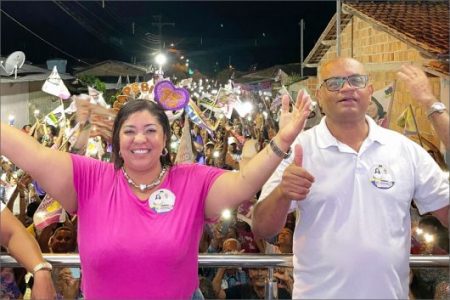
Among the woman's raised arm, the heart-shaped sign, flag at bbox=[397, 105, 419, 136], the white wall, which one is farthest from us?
the white wall

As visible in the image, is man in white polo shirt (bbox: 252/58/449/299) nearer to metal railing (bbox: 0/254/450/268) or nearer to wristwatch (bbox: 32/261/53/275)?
metal railing (bbox: 0/254/450/268)

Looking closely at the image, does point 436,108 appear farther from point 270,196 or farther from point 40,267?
point 40,267

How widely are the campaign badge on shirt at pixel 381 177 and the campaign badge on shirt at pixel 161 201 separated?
1.95 feet

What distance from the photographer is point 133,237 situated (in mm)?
1491

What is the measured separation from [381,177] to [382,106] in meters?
1.04

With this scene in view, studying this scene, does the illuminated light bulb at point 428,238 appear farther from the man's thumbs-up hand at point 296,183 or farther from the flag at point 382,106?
the man's thumbs-up hand at point 296,183

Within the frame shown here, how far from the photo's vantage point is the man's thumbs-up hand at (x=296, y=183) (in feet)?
4.90

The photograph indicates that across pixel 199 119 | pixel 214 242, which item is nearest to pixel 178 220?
pixel 214 242

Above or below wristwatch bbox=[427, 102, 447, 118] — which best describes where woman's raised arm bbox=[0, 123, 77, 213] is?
below

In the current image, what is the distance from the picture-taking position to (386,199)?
1.58 metres

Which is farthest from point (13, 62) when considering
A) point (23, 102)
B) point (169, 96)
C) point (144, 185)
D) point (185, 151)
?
point (144, 185)

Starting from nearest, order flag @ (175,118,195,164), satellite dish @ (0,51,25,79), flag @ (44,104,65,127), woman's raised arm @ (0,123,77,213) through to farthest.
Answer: woman's raised arm @ (0,123,77,213)
flag @ (175,118,195,164)
flag @ (44,104,65,127)
satellite dish @ (0,51,25,79)

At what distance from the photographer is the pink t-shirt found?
149cm

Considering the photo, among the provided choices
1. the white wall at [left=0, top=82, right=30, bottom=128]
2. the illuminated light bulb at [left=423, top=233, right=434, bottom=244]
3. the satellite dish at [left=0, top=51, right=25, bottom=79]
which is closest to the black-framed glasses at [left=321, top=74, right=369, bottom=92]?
the illuminated light bulb at [left=423, top=233, right=434, bottom=244]
